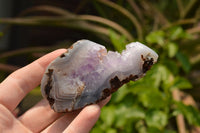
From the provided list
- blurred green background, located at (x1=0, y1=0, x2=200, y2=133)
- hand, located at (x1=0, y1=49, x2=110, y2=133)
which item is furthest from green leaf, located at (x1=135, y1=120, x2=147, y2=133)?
hand, located at (x1=0, y1=49, x2=110, y2=133)

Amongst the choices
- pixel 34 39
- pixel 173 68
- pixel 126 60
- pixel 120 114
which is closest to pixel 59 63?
pixel 126 60

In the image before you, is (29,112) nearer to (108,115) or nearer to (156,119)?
(108,115)

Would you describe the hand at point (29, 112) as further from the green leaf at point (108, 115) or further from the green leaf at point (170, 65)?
the green leaf at point (170, 65)

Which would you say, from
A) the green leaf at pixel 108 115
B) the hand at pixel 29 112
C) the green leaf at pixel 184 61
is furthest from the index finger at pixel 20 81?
the green leaf at pixel 184 61

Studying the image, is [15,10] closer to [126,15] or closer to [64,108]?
[126,15]

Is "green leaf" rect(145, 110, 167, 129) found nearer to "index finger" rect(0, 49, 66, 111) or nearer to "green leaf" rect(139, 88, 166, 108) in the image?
"green leaf" rect(139, 88, 166, 108)

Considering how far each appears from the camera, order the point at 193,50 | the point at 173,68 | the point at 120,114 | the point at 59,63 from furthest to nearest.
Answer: the point at 193,50 → the point at 173,68 → the point at 120,114 → the point at 59,63
